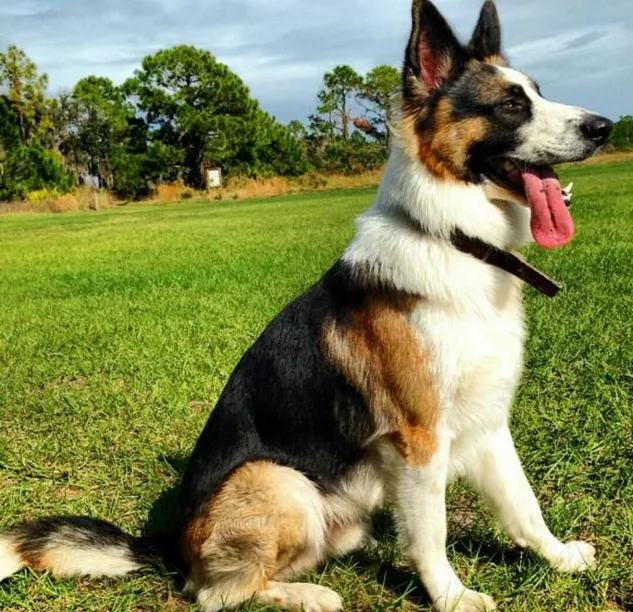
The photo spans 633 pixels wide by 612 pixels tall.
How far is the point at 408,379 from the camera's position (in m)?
2.52

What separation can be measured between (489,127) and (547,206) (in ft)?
1.27

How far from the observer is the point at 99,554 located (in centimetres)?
277

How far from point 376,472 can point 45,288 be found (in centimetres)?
886

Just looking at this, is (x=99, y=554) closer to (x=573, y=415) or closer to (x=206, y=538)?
(x=206, y=538)

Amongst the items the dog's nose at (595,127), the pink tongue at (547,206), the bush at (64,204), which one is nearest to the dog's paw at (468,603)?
the pink tongue at (547,206)

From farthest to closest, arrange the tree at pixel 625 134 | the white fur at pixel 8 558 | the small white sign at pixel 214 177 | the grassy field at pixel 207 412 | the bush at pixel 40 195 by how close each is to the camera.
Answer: the small white sign at pixel 214 177, the bush at pixel 40 195, the tree at pixel 625 134, the grassy field at pixel 207 412, the white fur at pixel 8 558

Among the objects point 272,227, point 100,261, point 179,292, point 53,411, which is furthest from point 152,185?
point 53,411

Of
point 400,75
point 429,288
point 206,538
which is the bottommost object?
point 206,538

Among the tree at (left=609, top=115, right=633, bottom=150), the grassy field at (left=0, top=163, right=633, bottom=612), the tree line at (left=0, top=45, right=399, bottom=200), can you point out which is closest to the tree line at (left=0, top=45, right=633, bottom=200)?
the tree line at (left=0, top=45, right=399, bottom=200)

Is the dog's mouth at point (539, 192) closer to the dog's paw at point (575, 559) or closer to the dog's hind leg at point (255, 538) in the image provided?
the dog's paw at point (575, 559)

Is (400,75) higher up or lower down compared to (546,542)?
higher up

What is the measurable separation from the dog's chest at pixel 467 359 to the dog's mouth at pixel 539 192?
39cm

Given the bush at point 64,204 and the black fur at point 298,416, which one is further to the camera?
the bush at point 64,204

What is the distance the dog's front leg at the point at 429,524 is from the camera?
252cm
